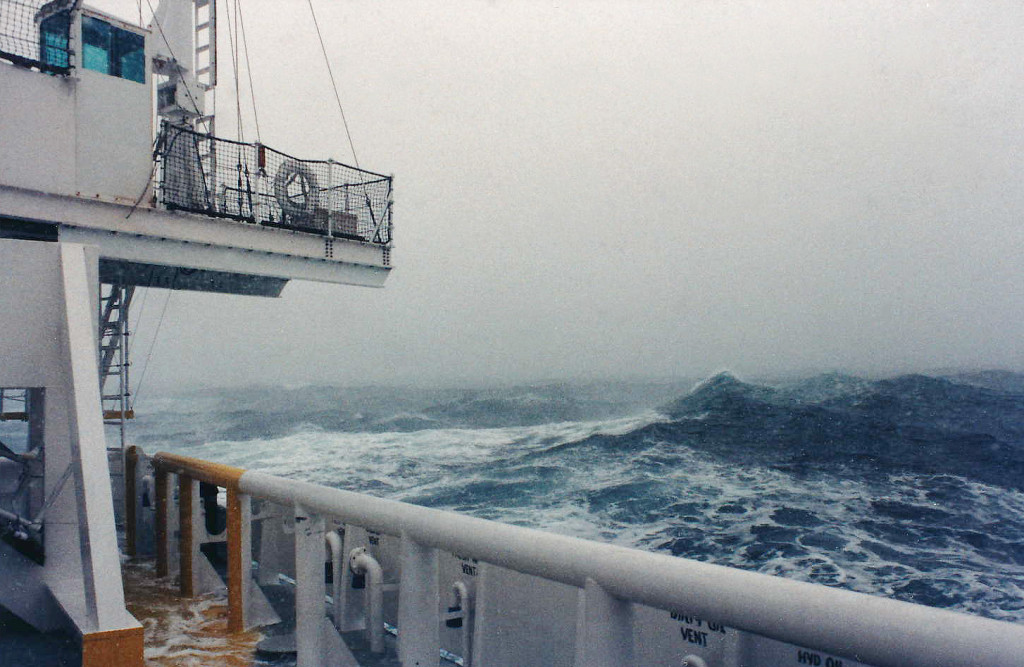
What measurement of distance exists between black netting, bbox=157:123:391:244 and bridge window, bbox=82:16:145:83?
43 cm

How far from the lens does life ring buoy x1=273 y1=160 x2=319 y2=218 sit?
5.67m

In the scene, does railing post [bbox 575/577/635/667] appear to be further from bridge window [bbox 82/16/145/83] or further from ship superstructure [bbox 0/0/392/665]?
bridge window [bbox 82/16/145/83]

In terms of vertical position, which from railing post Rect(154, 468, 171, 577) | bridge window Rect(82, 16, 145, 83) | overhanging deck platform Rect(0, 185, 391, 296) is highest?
bridge window Rect(82, 16, 145, 83)

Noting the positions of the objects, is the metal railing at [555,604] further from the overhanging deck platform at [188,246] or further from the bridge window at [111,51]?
the bridge window at [111,51]

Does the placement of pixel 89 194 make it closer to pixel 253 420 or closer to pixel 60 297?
pixel 60 297

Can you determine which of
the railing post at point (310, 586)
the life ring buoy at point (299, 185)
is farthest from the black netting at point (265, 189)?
the railing post at point (310, 586)

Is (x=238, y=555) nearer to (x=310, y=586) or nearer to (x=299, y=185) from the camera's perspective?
(x=310, y=586)

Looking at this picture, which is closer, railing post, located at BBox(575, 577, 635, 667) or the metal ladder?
railing post, located at BBox(575, 577, 635, 667)

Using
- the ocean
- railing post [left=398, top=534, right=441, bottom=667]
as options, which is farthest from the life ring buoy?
the ocean

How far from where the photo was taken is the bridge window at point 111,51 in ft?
16.1

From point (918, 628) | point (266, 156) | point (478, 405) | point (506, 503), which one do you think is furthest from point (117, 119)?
point (478, 405)

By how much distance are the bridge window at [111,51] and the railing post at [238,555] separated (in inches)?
125

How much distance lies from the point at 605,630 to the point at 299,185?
5125mm

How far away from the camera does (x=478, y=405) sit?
3397 cm
